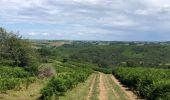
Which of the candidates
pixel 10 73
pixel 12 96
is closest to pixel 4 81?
pixel 12 96

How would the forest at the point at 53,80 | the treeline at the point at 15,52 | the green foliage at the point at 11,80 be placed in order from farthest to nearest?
the treeline at the point at 15,52
the green foliage at the point at 11,80
the forest at the point at 53,80

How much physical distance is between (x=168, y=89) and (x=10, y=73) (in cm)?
4455

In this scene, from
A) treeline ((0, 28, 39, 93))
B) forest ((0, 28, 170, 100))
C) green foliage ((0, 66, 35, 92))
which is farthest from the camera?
treeline ((0, 28, 39, 93))

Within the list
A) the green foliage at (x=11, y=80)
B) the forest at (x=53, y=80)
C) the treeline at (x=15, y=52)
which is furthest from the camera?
the treeline at (x=15, y=52)

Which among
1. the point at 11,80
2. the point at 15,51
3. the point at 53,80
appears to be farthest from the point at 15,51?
the point at 53,80

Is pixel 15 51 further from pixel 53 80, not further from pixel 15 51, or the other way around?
pixel 53 80

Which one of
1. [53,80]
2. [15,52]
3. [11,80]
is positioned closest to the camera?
[53,80]

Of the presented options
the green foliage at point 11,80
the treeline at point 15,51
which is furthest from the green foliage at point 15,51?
the green foliage at point 11,80

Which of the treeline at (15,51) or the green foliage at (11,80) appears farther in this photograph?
the treeline at (15,51)

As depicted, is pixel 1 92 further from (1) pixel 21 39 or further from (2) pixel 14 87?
(1) pixel 21 39

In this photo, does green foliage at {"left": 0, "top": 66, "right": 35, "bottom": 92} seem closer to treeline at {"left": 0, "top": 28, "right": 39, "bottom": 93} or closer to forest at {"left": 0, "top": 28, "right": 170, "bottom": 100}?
forest at {"left": 0, "top": 28, "right": 170, "bottom": 100}

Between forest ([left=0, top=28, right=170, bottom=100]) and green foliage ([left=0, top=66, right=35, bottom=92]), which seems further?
green foliage ([left=0, top=66, right=35, bottom=92])

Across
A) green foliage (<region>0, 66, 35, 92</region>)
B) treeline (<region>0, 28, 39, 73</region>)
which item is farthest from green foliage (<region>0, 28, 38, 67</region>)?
green foliage (<region>0, 66, 35, 92</region>)

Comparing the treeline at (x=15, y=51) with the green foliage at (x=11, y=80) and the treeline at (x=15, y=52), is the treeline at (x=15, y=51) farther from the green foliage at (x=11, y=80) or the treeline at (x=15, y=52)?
the green foliage at (x=11, y=80)
